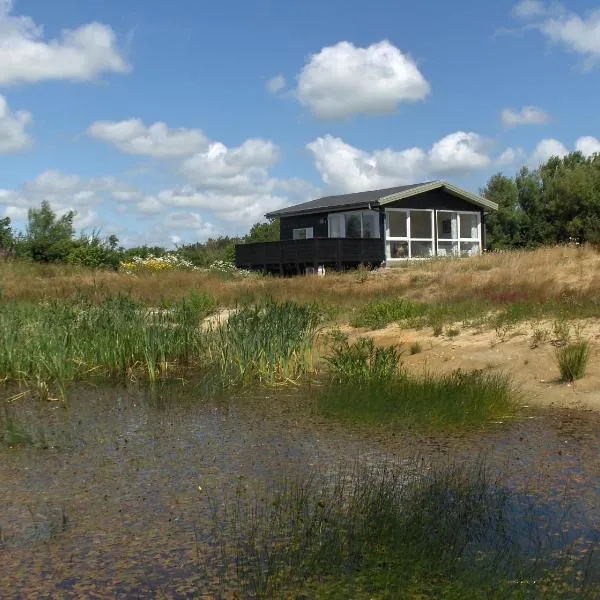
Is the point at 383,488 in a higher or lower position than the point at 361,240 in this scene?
lower

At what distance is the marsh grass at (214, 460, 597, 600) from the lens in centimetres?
510

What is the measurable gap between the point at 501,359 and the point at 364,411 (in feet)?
13.6

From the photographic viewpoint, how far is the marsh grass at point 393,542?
5.10 meters

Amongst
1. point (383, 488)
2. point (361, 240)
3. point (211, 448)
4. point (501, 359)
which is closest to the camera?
point (383, 488)

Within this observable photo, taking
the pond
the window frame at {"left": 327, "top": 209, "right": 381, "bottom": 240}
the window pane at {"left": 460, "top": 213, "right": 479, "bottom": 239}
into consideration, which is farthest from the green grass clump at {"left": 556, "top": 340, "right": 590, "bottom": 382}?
the window pane at {"left": 460, "top": 213, "right": 479, "bottom": 239}

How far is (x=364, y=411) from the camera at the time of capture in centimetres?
1020

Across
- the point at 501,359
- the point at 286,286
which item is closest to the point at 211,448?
the point at 501,359

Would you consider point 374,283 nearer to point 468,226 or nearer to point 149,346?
point 149,346

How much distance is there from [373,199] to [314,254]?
149 inches

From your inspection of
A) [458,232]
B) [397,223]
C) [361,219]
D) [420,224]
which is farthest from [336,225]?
[458,232]

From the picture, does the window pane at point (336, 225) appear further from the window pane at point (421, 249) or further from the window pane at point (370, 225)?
the window pane at point (421, 249)

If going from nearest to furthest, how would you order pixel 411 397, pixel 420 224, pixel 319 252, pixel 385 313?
pixel 411 397 → pixel 385 313 → pixel 319 252 → pixel 420 224

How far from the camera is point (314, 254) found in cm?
3203

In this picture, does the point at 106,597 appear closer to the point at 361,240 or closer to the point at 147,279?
the point at 147,279
